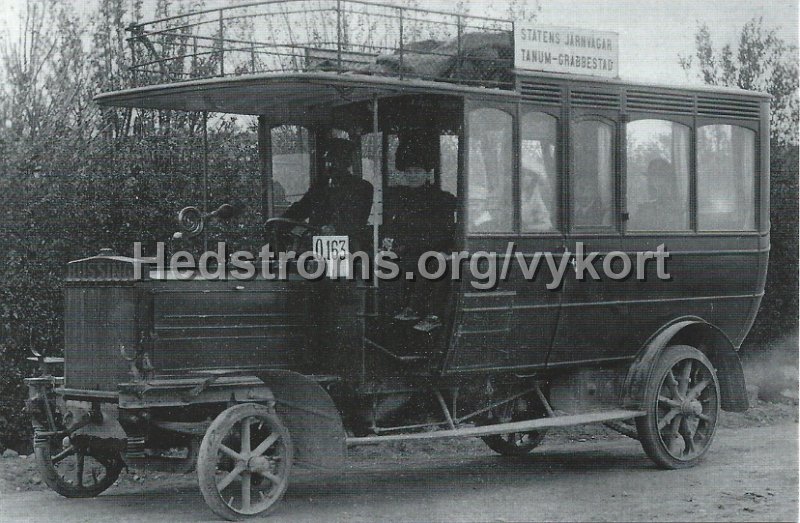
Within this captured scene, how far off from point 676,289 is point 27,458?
5.75 metres

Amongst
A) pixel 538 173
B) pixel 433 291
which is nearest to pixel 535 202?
pixel 538 173

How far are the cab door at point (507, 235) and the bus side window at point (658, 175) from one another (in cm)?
85

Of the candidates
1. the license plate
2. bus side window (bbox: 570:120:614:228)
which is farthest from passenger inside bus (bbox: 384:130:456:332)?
bus side window (bbox: 570:120:614:228)

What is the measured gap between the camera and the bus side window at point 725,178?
10.2 m

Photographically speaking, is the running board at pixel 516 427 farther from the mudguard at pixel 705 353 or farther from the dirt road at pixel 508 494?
the dirt road at pixel 508 494

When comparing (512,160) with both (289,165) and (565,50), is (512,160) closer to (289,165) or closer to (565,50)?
(565,50)

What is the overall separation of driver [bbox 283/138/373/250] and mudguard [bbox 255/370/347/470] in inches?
55.5

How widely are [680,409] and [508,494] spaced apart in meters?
1.98

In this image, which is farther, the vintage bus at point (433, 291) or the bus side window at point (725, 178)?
the bus side window at point (725, 178)

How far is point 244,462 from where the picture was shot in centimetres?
780

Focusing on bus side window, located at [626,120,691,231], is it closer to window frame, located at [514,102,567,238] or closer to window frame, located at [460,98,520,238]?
window frame, located at [514,102,567,238]

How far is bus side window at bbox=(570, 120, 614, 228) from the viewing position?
31.0 ft

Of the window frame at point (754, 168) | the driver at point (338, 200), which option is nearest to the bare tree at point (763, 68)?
the window frame at point (754, 168)

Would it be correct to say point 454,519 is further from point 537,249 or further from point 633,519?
point 537,249
